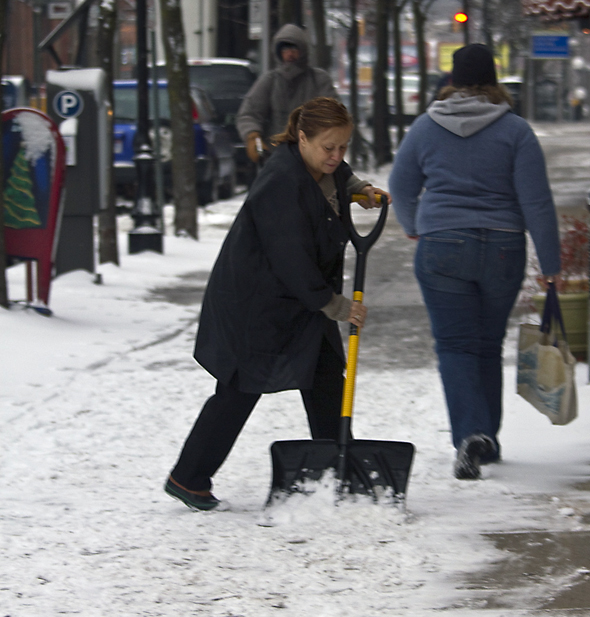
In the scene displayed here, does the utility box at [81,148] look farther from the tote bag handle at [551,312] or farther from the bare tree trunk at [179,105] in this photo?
the tote bag handle at [551,312]

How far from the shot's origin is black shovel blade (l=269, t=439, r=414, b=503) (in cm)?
407

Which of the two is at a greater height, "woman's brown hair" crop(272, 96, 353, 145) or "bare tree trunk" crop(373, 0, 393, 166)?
"bare tree trunk" crop(373, 0, 393, 166)

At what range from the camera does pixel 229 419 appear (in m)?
4.16

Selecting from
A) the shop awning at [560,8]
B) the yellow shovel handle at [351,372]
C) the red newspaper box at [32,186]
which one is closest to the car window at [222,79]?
the shop awning at [560,8]

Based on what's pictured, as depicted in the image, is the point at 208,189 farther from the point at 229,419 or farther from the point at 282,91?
the point at 229,419

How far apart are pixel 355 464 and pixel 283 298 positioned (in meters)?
0.65

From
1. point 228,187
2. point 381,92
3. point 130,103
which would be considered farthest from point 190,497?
point 381,92

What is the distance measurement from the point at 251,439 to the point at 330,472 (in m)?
1.37

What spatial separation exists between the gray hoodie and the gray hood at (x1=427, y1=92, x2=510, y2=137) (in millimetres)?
4350

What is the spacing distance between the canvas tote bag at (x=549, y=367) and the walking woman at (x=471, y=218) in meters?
0.16

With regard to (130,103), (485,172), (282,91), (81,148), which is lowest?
(485,172)

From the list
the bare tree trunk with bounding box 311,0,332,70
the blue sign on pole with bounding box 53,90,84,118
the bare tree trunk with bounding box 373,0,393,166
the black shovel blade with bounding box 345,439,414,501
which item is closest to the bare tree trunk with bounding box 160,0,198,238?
the blue sign on pole with bounding box 53,90,84,118

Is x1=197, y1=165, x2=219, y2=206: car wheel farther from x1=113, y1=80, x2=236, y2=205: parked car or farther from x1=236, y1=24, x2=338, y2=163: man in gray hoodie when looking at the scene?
x1=236, y1=24, x2=338, y2=163: man in gray hoodie

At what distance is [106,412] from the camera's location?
5.85 metres
